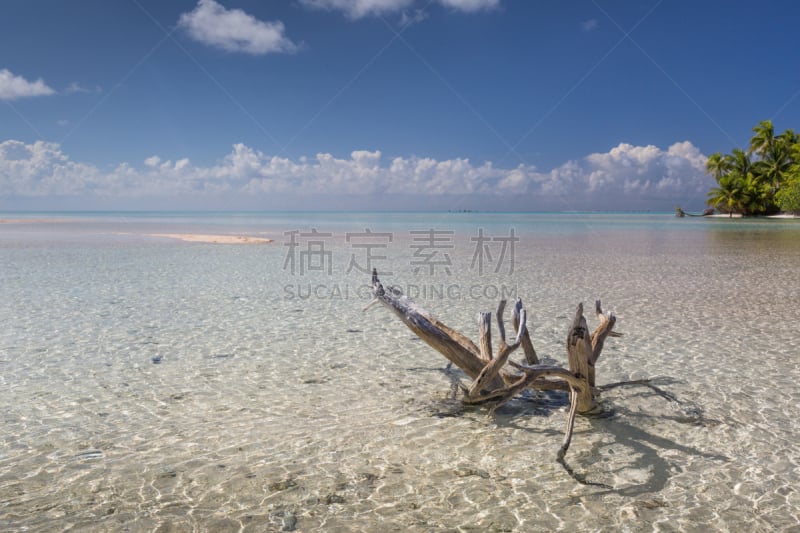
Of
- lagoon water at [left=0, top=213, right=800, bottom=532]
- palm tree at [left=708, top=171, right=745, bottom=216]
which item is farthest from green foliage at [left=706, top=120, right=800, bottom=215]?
lagoon water at [left=0, top=213, right=800, bottom=532]

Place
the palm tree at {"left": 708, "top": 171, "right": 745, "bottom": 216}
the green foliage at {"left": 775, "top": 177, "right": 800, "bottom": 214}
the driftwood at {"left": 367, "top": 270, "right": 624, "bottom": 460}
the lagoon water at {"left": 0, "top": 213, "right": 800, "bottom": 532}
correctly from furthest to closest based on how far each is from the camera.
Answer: the palm tree at {"left": 708, "top": 171, "right": 745, "bottom": 216}
the green foliage at {"left": 775, "top": 177, "right": 800, "bottom": 214}
the driftwood at {"left": 367, "top": 270, "right": 624, "bottom": 460}
the lagoon water at {"left": 0, "top": 213, "right": 800, "bottom": 532}

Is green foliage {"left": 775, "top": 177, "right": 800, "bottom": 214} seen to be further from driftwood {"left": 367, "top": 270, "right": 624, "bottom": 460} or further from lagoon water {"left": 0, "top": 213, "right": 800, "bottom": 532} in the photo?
driftwood {"left": 367, "top": 270, "right": 624, "bottom": 460}

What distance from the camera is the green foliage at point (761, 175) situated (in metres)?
63.4

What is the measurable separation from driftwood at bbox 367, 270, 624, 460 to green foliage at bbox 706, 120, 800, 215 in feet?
229

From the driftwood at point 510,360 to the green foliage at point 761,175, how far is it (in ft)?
229

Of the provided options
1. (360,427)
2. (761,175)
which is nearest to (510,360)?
(360,427)

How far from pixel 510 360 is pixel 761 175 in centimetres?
7819

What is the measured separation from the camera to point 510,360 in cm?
427

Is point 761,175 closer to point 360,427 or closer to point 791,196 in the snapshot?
point 791,196

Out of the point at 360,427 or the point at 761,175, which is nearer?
the point at 360,427

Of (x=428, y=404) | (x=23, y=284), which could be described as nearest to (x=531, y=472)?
(x=428, y=404)

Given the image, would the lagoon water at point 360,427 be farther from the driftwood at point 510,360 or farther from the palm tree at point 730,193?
the palm tree at point 730,193

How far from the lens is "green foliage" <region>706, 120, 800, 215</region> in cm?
6341

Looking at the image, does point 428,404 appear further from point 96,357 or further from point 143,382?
point 96,357
